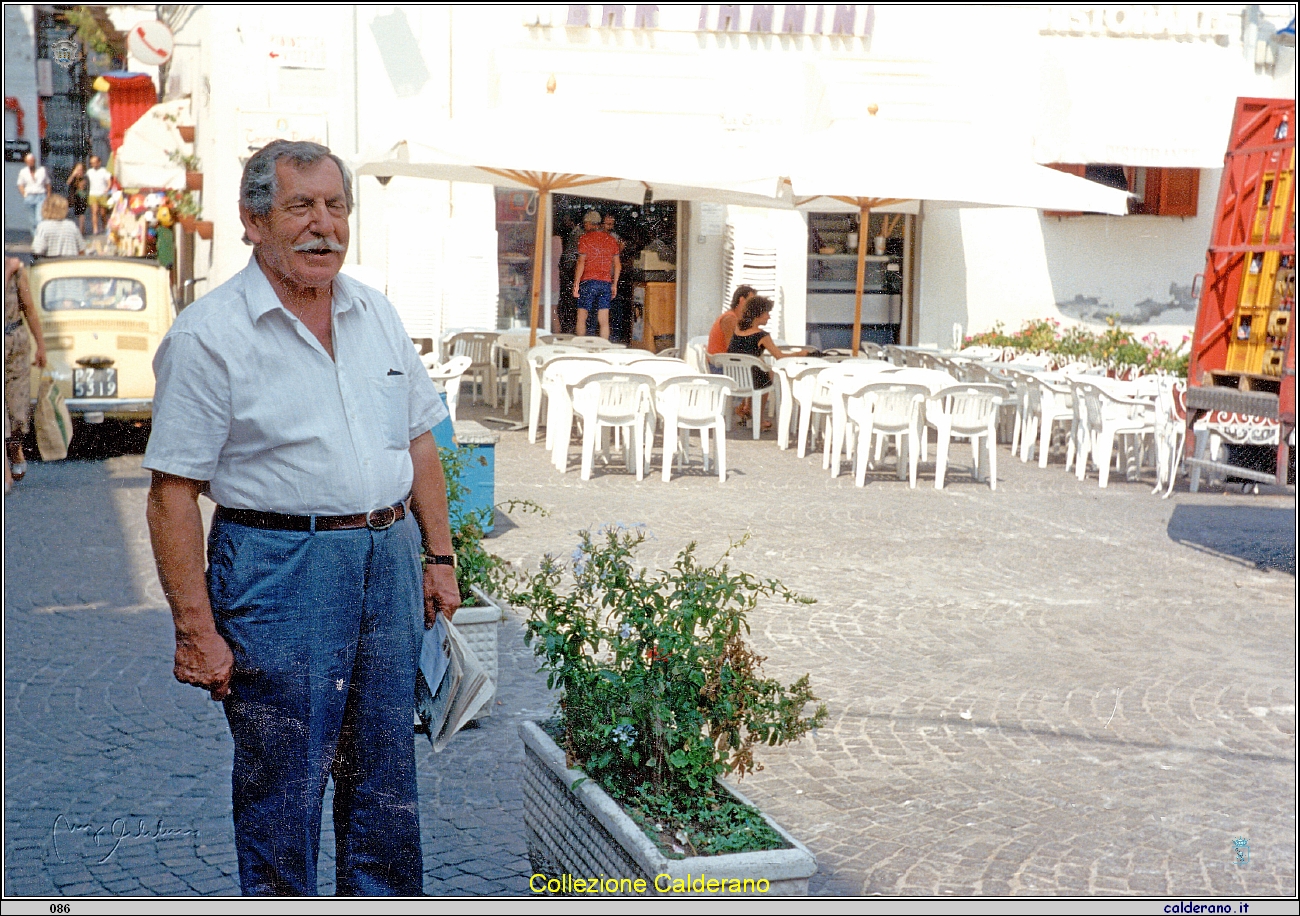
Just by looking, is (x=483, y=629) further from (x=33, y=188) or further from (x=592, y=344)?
(x=33, y=188)

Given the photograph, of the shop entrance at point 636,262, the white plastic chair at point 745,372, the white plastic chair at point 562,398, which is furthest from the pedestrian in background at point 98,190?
the white plastic chair at point 562,398

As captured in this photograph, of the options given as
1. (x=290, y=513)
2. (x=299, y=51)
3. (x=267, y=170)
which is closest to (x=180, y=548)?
(x=290, y=513)

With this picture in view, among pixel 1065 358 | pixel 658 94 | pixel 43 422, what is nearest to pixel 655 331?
pixel 658 94

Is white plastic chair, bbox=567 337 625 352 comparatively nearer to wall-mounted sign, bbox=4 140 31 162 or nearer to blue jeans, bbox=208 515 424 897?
blue jeans, bbox=208 515 424 897

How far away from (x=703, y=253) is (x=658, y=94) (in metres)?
2.03

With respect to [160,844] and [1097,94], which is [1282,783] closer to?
[160,844]

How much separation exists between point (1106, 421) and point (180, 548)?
9747 millimetres

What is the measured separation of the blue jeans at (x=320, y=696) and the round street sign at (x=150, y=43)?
59.8ft

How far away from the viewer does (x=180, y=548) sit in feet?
9.51

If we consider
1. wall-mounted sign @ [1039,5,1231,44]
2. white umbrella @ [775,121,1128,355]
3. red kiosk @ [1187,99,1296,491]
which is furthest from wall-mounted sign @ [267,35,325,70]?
red kiosk @ [1187,99,1296,491]

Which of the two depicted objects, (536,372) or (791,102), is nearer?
(536,372)

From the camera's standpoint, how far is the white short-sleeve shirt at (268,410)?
286 cm

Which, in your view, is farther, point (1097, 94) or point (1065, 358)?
point (1097, 94)

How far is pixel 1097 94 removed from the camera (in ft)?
57.7
